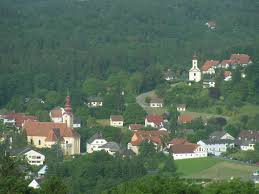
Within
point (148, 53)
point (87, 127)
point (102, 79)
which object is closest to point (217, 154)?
point (87, 127)

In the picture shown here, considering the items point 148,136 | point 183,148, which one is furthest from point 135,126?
point 183,148

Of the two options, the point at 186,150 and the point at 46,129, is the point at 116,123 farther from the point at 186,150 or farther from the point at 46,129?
the point at 186,150

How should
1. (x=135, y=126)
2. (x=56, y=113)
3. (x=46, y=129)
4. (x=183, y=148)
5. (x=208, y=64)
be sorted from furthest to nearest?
(x=208, y=64)
(x=56, y=113)
(x=135, y=126)
(x=46, y=129)
(x=183, y=148)

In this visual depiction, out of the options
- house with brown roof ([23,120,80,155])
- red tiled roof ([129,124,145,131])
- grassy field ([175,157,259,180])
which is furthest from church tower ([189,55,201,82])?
grassy field ([175,157,259,180])

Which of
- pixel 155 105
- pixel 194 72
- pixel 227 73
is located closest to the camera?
pixel 155 105

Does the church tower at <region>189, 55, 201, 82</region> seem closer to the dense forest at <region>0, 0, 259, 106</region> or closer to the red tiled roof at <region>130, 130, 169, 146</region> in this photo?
the dense forest at <region>0, 0, 259, 106</region>
